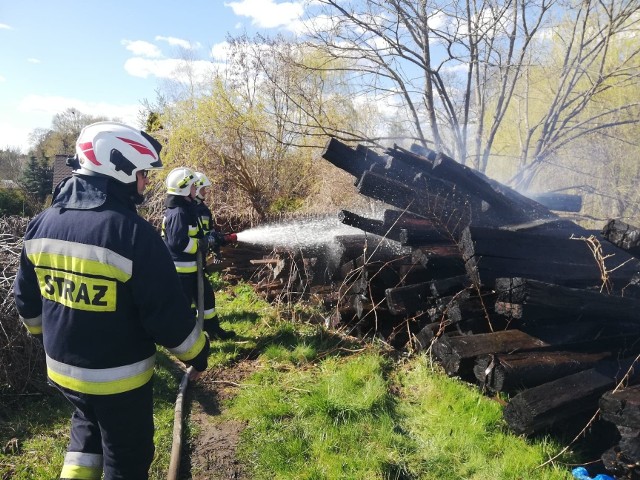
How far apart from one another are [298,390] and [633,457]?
2.62 m

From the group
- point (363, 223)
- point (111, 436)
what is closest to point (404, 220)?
point (363, 223)

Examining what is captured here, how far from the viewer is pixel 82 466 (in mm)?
2479

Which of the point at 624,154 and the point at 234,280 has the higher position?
the point at 624,154

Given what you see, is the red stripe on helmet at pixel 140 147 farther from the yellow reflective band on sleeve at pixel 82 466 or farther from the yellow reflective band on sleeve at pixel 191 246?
the yellow reflective band on sleeve at pixel 191 246

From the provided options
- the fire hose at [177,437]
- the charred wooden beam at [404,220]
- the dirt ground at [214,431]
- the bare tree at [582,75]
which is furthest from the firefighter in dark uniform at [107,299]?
the bare tree at [582,75]

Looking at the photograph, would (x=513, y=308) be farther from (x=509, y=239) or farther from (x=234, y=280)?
(x=234, y=280)

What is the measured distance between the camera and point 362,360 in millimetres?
4566

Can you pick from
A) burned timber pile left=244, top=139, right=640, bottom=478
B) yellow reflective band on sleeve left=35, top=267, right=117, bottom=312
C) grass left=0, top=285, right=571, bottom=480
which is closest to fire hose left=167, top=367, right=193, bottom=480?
grass left=0, top=285, right=571, bottom=480

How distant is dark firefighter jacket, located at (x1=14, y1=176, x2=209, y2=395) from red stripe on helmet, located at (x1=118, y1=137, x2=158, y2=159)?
229mm

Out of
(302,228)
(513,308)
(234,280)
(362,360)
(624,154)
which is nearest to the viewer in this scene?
(513,308)

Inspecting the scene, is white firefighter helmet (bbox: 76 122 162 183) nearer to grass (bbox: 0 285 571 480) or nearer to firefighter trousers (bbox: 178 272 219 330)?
grass (bbox: 0 285 571 480)

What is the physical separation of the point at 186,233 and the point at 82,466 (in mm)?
3045

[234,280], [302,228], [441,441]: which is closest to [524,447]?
[441,441]

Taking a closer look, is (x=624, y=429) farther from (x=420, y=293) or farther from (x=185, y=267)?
(x=185, y=267)
